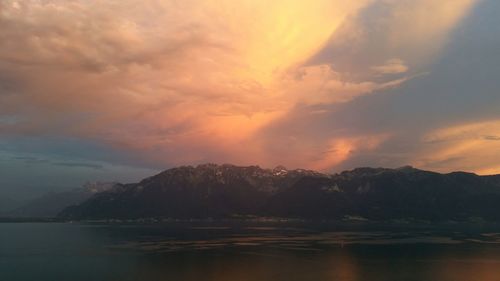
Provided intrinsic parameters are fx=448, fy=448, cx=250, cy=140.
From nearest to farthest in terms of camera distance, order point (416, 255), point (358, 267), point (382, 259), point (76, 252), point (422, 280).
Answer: point (422, 280) < point (358, 267) < point (382, 259) < point (416, 255) < point (76, 252)

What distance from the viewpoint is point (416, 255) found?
167750 millimetres

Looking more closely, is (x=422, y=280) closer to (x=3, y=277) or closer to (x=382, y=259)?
(x=382, y=259)

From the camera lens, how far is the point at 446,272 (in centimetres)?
12569

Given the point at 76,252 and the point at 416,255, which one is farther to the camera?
the point at 76,252

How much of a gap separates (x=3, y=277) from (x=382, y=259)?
11579 cm

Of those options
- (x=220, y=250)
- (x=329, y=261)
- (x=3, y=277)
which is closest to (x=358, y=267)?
(x=329, y=261)

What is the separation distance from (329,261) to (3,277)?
95.6m

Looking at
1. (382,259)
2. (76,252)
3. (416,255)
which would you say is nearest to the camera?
(382,259)

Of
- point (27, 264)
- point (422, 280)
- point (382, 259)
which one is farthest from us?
point (382, 259)

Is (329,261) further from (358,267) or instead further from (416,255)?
(416,255)

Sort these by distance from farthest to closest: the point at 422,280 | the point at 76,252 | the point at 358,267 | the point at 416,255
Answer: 1. the point at 76,252
2. the point at 416,255
3. the point at 358,267
4. the point at 422,280

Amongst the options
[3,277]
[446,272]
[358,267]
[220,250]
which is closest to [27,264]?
[3,277]

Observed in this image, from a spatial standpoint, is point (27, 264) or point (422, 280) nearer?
point (422, 280)

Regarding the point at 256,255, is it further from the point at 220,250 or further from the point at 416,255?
the point at 416,255
